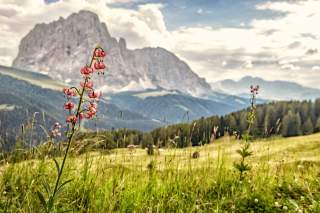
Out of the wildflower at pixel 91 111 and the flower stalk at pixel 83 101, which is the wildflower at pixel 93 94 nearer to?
the flower stalk at pixel 83 101

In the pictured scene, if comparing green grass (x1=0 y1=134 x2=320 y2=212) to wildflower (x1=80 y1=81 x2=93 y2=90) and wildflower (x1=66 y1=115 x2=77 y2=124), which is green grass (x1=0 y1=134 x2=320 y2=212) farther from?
wildflower (x1=80 y1=81 x2=93 y2=90)

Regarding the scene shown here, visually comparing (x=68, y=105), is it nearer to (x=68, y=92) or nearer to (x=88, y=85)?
(x=68, y=92)

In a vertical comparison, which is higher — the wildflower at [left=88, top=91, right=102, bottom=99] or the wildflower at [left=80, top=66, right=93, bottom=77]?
the wildflower at [left=80, top=66, right=93, bottom=77]

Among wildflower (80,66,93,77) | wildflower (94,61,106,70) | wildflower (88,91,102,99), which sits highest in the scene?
wildflower (94,61,106,70)

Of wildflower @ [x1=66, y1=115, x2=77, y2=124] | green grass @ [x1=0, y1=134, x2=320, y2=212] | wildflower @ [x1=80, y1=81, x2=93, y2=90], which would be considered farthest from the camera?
green grass @ [x1=0, y1=134, x2=320, y2=212]

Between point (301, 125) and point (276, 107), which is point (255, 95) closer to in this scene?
point (301, 125)

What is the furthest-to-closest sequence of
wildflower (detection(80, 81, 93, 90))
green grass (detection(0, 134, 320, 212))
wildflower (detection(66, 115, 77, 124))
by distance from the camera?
green grass (detection(0, 134, 320, 212)), wildflower (detection(80, 81, 93, 90)), wildflower (detection(66, 115, 77, 124))

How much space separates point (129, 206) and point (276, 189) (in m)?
4.15

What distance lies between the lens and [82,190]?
324 inches

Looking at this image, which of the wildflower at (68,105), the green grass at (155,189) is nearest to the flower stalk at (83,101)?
the wildflower at (68,105)

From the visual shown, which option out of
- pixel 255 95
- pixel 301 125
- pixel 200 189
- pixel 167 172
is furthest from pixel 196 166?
pixel 301 125

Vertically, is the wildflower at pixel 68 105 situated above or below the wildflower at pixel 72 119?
above

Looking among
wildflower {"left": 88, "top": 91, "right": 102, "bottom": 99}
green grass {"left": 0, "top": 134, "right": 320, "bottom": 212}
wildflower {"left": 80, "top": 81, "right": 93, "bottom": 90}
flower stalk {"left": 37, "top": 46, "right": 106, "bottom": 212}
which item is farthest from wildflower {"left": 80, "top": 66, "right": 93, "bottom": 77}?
green grass {"left": 0, "top": 134, "right": 320, "bottom": 212}

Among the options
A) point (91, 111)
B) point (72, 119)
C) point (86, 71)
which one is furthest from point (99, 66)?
point (72, 119)
